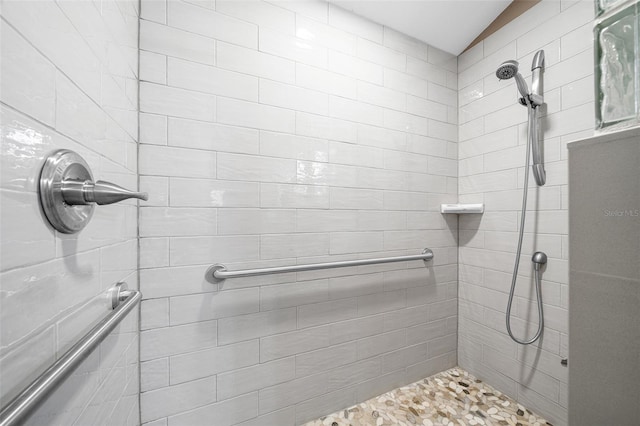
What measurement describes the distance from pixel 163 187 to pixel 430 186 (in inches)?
51.8

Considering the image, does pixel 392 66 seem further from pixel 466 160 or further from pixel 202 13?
pixel 202 13

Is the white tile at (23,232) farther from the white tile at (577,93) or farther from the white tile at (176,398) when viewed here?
the white tile at (577,93)

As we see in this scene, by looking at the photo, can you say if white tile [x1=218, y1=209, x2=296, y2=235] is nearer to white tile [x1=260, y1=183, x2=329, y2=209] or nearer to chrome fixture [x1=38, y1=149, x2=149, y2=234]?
white tile [x1=260, y1=183, x2=329, y2=209]

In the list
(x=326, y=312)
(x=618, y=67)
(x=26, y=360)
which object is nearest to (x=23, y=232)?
(x=26, y=360)

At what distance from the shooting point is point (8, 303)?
1.03 feet

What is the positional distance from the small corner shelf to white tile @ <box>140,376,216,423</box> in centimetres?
139

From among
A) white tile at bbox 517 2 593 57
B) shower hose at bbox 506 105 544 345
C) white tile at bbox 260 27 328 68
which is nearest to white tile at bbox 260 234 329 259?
white tile at bbox 260 27 328 68

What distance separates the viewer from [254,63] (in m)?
1.08

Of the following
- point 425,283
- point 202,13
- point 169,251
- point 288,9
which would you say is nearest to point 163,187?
point 169,251

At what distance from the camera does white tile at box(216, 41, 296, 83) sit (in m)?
1.03

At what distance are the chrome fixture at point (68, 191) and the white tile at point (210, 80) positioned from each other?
24.4 inches

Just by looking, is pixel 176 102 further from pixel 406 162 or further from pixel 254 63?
pixel 406 162

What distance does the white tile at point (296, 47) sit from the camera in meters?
1.10

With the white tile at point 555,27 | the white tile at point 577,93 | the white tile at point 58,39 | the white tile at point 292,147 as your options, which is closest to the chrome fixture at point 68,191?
the white tile at point 58,39
